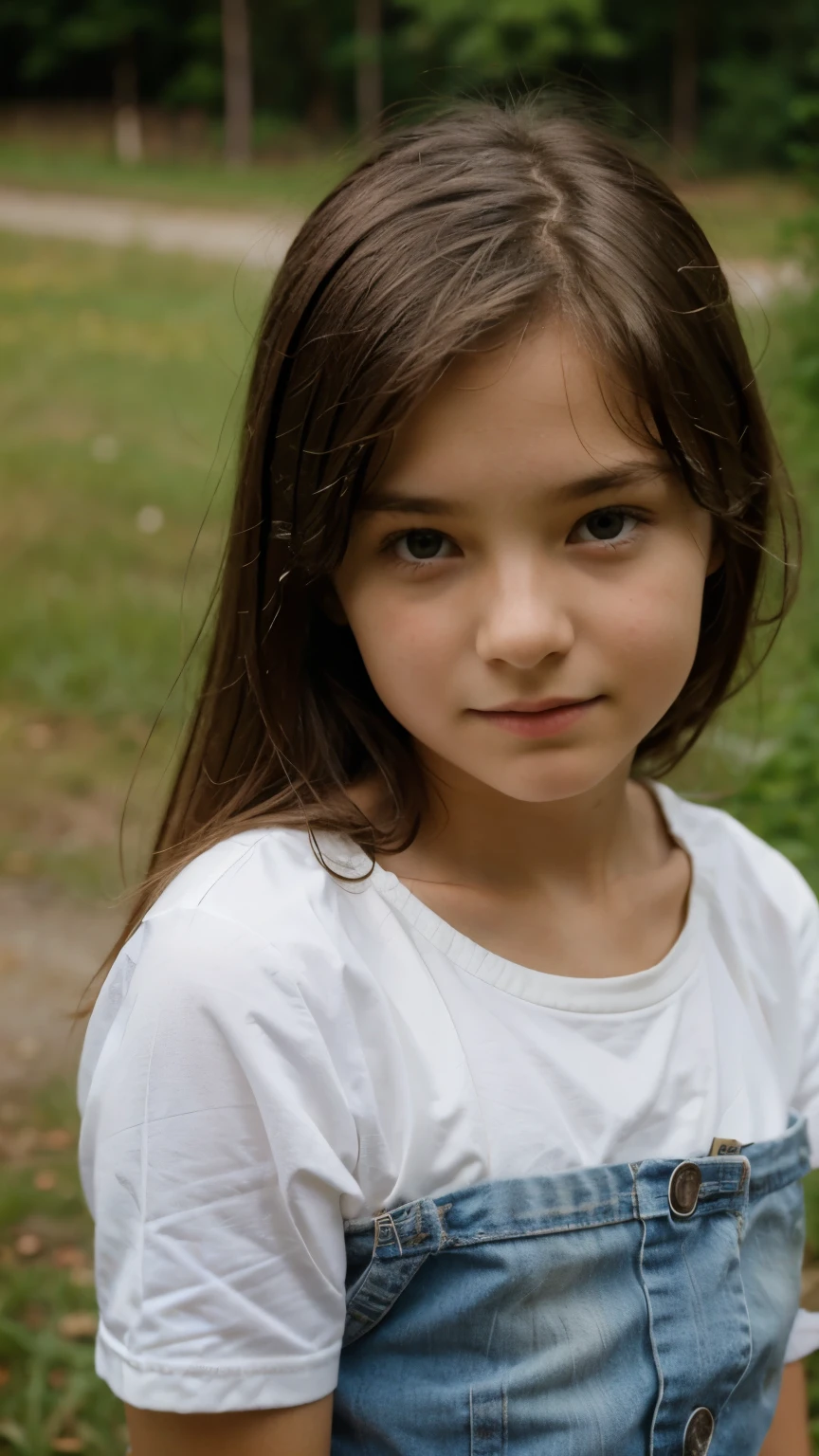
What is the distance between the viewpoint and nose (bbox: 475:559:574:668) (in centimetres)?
126

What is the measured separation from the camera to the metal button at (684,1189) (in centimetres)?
143

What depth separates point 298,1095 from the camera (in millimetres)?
1248

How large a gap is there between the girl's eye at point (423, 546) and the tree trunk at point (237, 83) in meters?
22.6

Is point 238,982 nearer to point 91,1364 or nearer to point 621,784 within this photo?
point 621,784

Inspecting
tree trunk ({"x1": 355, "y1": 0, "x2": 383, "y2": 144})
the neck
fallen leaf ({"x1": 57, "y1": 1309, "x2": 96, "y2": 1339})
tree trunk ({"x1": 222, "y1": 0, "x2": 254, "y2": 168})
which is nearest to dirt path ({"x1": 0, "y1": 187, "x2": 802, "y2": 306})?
tree trunk ({"x1": 222, "y1": 0, "x2": 254, "y2": 168})

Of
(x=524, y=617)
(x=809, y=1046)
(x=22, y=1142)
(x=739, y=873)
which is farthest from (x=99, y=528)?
(x=524, y=617)

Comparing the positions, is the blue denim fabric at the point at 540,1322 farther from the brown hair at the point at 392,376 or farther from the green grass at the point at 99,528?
the green grass at the point at 99,528

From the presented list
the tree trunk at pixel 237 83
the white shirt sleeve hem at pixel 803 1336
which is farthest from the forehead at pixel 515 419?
the tree trunk at pixel 237 83

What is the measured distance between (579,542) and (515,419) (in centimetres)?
12

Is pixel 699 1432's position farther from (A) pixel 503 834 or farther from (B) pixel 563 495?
(B) pixel 563 495

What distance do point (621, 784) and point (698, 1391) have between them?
571mm

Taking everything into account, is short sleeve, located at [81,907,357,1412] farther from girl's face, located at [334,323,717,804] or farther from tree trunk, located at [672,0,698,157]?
tree trunk, located at [672,0,698,157]

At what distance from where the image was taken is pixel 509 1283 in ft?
4.42

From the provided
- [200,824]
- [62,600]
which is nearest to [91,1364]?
[200,824]
